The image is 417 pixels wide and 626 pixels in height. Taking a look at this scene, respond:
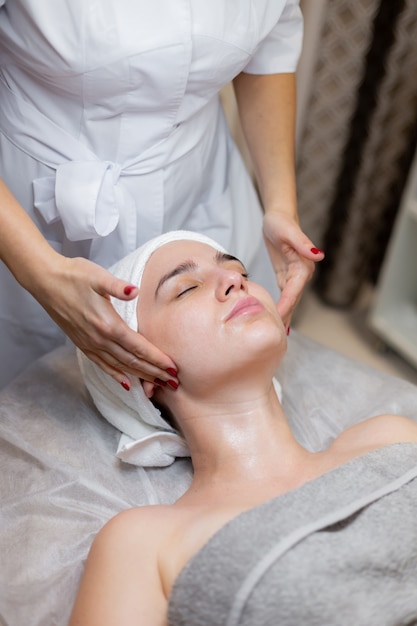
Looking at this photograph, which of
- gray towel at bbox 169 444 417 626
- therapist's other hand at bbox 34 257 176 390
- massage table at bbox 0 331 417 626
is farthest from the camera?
massage table at bbox 0 331 417 626

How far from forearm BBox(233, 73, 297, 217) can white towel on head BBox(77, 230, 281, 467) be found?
22 cm

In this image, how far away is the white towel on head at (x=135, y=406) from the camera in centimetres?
130

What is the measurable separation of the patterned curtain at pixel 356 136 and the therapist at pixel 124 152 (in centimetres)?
75

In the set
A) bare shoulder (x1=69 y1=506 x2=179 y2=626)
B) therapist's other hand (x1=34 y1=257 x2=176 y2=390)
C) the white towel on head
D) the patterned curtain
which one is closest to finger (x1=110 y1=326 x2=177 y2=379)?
therapist's other hand (x1=34 y1=257 x2=176 y2=390)

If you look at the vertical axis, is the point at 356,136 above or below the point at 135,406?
below

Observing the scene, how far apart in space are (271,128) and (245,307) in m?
0.50

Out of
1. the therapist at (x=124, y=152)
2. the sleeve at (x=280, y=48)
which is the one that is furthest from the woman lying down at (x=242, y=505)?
the sleeve at (x=280, y=48)

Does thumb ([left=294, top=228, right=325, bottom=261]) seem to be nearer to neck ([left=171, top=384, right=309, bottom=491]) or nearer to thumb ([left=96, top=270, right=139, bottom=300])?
neck ([left=171, top=384, right=309, bottom=491])

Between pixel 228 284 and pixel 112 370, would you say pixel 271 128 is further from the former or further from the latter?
pixel 112 370

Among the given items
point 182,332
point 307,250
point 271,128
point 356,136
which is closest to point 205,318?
point 182,332

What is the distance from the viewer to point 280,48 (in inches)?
60.0

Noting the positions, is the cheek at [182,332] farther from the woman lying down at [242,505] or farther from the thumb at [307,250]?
the thumb at [307,250]

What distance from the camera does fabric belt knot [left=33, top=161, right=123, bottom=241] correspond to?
1305 millimetres

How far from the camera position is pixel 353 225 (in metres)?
2.61
